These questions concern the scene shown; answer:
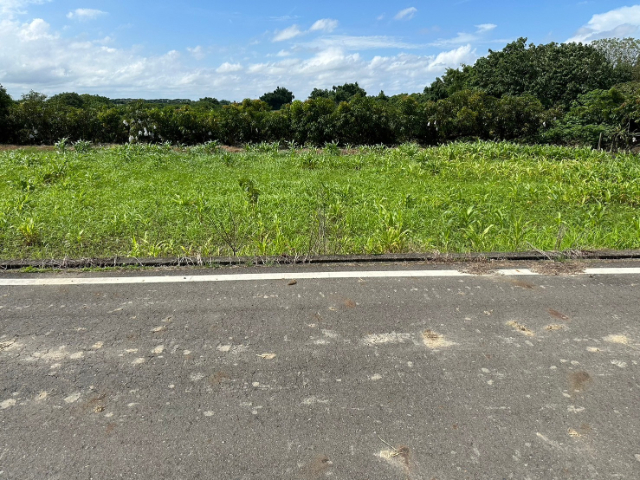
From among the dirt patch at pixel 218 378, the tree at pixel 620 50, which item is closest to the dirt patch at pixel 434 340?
the dirt patch at pixel 218 378

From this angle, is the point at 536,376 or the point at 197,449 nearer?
the point at 197,449

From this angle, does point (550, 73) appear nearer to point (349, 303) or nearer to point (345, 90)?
point (345, 90)

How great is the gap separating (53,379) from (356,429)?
182 cm

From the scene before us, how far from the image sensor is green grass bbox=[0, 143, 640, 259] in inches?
213

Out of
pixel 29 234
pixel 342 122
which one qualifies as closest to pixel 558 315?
pixel 29 234

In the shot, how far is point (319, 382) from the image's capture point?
2680 mm

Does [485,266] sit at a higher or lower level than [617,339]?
higher

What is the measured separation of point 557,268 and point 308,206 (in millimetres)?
3868

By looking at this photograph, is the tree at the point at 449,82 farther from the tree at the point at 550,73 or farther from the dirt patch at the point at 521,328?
the dirt patch at the point at 521,328

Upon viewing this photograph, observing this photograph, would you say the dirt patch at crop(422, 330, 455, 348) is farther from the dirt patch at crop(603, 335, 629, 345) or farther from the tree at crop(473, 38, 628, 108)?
the tree at crop(473, 38, 628, 108)

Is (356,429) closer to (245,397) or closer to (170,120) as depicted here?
(245,397)

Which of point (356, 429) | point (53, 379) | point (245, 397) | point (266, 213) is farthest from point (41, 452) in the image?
point (266, 213)

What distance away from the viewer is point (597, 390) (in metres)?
2.58

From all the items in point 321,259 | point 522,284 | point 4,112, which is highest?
point 4,112
